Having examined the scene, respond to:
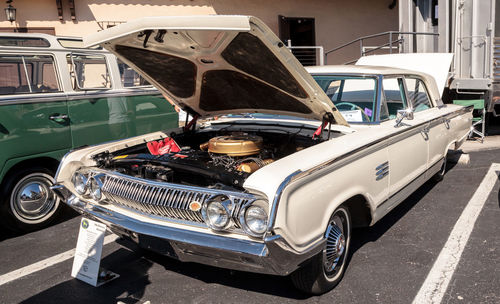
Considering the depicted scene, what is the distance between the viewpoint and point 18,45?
4766 mm

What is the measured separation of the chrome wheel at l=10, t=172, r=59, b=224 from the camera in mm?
4660

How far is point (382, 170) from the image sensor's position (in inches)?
143

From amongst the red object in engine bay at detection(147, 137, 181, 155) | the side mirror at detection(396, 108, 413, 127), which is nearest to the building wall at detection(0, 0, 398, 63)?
the red object in engine bay at detection(147, 137, 181, 155)

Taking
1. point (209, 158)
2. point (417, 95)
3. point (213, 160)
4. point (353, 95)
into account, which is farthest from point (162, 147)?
point (417, 95)

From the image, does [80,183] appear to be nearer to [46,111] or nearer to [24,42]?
[46,111]

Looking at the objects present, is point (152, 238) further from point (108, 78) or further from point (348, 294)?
point (108, 78)

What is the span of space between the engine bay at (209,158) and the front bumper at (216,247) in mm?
362

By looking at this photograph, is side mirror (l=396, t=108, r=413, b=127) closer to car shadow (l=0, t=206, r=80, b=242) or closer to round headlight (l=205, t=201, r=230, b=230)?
round headlight (l=205, t=201, r=230, b=230)

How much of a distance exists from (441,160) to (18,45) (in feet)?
15.4

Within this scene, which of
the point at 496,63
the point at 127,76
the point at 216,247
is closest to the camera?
the point at 216,247

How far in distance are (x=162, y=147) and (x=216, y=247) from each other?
1.74 metres

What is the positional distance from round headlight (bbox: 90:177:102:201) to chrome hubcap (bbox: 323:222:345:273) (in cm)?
164

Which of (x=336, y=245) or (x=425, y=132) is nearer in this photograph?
(x=336, y=245)

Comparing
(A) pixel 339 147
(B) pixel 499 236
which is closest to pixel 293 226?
(A) pixel 339 147
